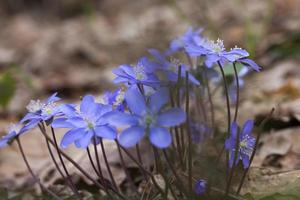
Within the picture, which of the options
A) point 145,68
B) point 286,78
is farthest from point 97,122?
point 286,78

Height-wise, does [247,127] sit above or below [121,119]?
below

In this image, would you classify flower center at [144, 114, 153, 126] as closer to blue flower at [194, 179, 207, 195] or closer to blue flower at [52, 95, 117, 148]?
blue flower at [52, 95, 117, 148]

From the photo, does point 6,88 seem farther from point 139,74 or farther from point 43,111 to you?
point 139,74

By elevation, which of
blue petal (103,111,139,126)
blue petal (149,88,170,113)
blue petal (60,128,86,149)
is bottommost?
blue petal (60,128,86,149)

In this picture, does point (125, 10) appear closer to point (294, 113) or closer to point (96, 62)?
point (96, 62)

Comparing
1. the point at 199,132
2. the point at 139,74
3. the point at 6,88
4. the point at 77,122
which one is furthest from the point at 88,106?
the point at 6,88

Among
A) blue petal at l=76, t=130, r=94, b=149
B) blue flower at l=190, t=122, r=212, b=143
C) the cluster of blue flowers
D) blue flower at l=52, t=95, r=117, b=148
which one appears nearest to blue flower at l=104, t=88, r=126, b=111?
the cluster of blue flowers
